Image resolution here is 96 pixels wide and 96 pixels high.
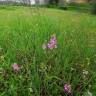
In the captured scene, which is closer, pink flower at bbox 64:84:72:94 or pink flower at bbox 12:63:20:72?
pink flower at bbox 64:84:72:94

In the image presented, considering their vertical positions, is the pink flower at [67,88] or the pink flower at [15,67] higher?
the pink flower at [15,67]

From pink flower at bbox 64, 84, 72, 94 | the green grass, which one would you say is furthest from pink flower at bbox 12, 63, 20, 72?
pink flower at bbox 64, 84, 72, 94

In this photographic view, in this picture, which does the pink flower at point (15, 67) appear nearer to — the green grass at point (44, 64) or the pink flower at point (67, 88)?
the green grass at point (44, 64)

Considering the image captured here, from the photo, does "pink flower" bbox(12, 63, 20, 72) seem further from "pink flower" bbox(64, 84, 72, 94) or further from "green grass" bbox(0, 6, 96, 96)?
"pink flower" bbox(64, 84, 72, 94)

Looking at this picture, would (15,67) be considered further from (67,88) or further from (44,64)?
(67,88)

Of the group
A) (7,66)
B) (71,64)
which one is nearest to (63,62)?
(71,64)

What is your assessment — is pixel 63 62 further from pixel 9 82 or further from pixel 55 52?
pixel 9 82

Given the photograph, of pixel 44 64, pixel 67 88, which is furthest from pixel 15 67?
pixel 67 88

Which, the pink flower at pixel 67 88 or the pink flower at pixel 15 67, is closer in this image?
the pink flower at pixel 67 88

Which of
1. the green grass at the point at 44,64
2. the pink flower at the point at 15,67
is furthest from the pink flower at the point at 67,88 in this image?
the pink flower at the point at 15,67

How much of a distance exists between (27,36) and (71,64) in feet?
1.97

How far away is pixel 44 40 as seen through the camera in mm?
3518

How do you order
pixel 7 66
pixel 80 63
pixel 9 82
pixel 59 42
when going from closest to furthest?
pixel 9 82 < pixel 7 66 < pixel 80 63 < pixel 59 42

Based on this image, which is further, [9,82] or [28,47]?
[28,47]
